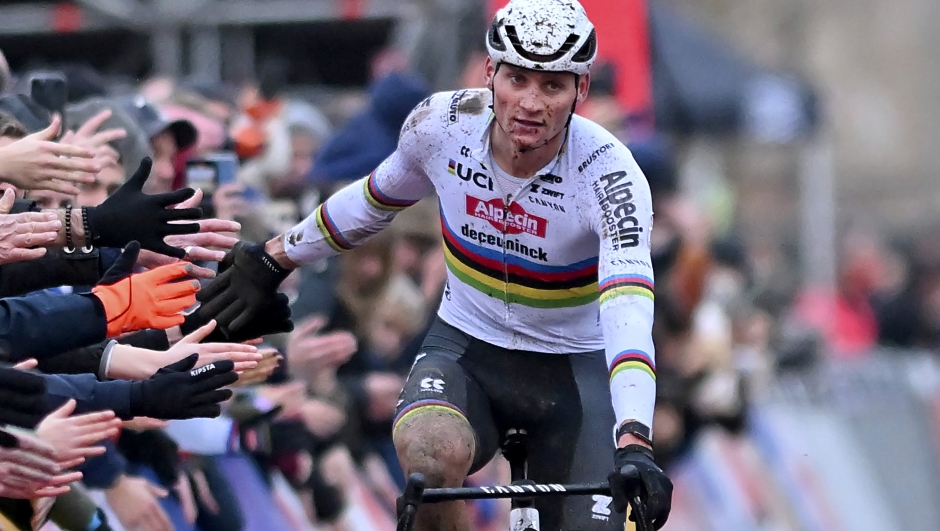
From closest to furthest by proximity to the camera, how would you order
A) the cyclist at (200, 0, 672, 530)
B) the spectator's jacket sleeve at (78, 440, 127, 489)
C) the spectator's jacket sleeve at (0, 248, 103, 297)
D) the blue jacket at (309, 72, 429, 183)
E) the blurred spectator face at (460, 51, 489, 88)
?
1. the spectator's jacket sleeve at (0, 248, 103, 297)
2. the cyclist at (200, 0, 672, 530)
3. the spectator's jacket sleeve at (78, 440, 127, 489)
4. the blue jacket at (309, 72, 429, 183)
5. the blurred spectator face at (460, 51, 489, 88)

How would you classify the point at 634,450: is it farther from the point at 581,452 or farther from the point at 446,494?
the point at 581,452

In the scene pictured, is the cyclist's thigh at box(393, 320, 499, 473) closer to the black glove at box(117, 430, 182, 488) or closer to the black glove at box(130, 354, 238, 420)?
the black glove at box(130, 354, 238, 420)

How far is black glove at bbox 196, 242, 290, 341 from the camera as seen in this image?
7047mm

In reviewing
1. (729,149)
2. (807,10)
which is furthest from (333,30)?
(807,10)

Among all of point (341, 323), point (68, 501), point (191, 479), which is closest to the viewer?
point (68, 501)

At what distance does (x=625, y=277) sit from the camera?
21.3ft

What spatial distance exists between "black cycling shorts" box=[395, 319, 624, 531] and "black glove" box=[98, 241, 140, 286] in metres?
1.14

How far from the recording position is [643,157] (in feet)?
38.3

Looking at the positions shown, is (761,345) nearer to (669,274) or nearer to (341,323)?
(669,274)

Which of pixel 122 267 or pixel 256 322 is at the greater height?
pixel 122 267

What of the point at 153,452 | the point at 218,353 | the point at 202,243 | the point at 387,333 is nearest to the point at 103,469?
the point at 153,452

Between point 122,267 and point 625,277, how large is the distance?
1.76 metres

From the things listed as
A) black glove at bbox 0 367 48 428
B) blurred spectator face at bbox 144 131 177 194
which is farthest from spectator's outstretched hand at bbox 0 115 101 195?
blurred spectator face at bbox 144 131 177 194

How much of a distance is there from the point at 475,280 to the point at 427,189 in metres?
0.44
